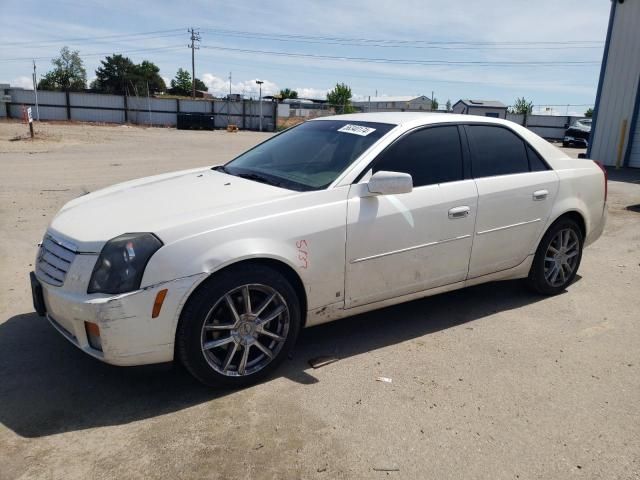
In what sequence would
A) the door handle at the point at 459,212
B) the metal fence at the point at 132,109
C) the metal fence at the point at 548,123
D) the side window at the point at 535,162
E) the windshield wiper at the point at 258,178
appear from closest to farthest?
the windshield wiper at the point at 258,178 < the door handle at the point at 459,212 < the side window at the point at 535,162 < the metal fence at the point at 132,109 < the metal fence at the point at 548,123

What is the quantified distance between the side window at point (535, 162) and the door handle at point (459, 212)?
977 millimetres

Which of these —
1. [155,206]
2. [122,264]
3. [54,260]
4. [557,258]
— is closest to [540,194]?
[557,258]

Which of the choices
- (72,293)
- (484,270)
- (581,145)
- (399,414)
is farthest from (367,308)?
(581,145)

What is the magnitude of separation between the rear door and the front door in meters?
0.14

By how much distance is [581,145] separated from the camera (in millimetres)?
29797

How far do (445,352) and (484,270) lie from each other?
879 mm

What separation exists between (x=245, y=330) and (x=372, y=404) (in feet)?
2.85

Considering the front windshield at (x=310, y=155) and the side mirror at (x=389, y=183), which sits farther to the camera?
the front windshield at (x=310, y=155)

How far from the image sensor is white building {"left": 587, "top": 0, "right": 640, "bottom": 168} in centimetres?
1529

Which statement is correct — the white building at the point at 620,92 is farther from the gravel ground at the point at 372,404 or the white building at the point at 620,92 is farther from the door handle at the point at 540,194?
the door handle at the point at 540,194

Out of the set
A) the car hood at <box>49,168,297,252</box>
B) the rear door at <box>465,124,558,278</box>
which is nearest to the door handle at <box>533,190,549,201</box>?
the rear door at <box>465,124,558,278</box>

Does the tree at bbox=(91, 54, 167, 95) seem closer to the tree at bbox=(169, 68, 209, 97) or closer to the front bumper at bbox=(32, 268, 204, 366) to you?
the tree at bbox=(169, 68, 209, 97)

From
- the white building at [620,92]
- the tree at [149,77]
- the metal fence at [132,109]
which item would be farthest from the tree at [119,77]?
the white building at [620,92]

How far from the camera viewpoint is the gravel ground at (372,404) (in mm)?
2559
